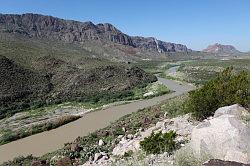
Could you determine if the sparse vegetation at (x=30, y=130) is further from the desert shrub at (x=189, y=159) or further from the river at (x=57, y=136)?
the desert shrub at (x=189, y=159)

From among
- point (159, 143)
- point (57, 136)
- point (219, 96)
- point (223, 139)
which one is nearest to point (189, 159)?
point (223, 139)

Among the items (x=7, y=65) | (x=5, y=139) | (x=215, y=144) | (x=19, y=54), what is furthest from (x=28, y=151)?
(x=19, y=54)

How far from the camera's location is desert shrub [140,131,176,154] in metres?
13.6

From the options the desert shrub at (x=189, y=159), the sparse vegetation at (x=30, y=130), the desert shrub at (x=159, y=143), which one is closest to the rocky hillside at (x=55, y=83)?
the sparse vegetation at (x=30, y=130)

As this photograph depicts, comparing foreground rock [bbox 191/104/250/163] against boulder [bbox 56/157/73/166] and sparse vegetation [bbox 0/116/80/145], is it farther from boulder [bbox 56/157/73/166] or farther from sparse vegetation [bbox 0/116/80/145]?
sparse vegetation [bbox 0/116/80/145]

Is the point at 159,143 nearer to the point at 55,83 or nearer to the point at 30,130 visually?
the point at 30,130

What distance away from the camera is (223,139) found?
1031 centimetres

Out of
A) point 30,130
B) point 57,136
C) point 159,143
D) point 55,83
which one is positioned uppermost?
point 159,143

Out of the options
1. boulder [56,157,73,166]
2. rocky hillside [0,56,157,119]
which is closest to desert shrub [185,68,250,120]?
boulder [56,157,73,166]

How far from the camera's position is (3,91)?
59.2 m

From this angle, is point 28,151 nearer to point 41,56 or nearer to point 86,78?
point 86,78

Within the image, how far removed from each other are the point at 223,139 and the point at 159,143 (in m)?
4.03

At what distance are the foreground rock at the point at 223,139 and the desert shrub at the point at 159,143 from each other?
2.37 meters

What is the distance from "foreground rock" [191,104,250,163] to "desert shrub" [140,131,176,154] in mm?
2368
